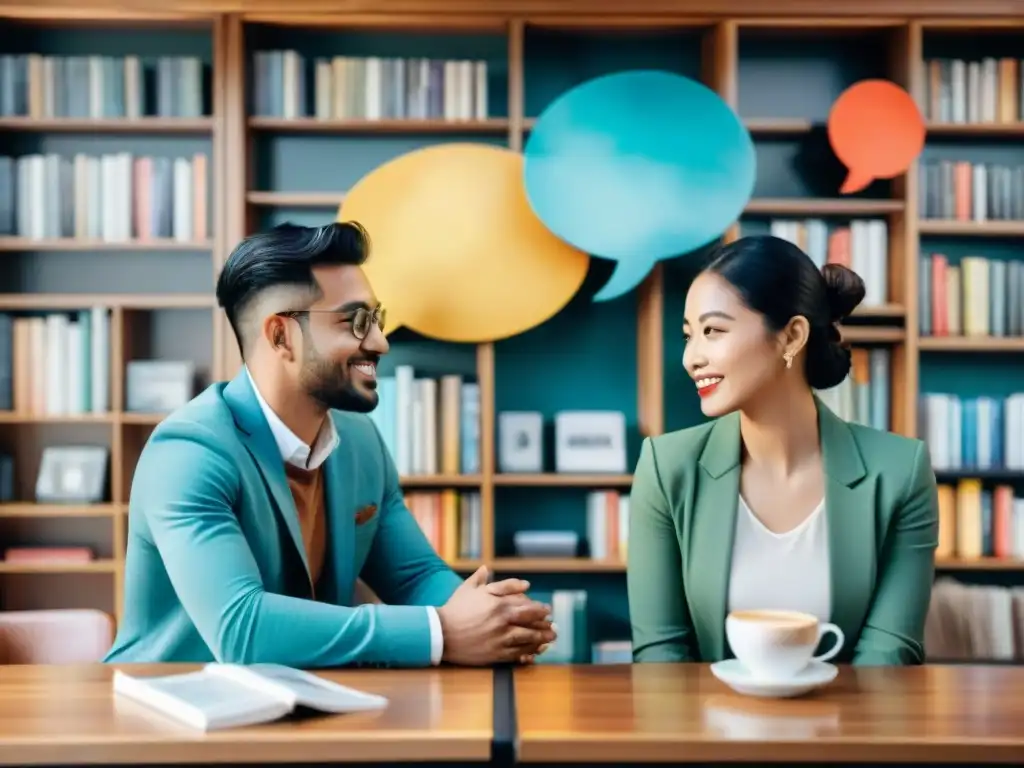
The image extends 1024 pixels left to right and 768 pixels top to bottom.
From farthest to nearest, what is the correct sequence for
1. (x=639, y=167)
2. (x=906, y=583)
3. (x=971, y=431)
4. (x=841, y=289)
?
1. (x=971, y=431)
2. (x=639, y=167)
3. (x=841, y=289)
4. (x=906, y=583)

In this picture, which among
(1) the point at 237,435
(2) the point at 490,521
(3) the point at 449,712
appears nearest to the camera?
(3) the point at 449,712

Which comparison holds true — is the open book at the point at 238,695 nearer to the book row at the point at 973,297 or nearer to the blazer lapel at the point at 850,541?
the blazer lapel at the point at 850,541

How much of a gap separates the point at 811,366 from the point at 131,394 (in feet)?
8.69

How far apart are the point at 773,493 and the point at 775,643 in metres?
0.63

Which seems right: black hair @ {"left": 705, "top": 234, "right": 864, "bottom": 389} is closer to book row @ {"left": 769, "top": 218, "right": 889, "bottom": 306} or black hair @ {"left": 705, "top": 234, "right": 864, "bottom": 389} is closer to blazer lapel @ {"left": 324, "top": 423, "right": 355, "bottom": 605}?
blazer lapel @ {"left": 324, "top": 423, "right": 355, "bottom": 605}

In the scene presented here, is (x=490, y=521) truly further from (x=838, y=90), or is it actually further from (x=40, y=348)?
(x=838, y=90)

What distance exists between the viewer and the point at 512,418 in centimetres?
397

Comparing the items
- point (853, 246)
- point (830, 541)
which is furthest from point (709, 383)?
point (853, 246)

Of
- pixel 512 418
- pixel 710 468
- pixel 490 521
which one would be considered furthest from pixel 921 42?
pixel 710 468

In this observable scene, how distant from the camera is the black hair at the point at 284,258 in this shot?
2.00m

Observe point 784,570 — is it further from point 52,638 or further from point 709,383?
point 52,638

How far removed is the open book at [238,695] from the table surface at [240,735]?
1cm

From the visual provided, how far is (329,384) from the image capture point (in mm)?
1999

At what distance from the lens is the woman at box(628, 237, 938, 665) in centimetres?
197
